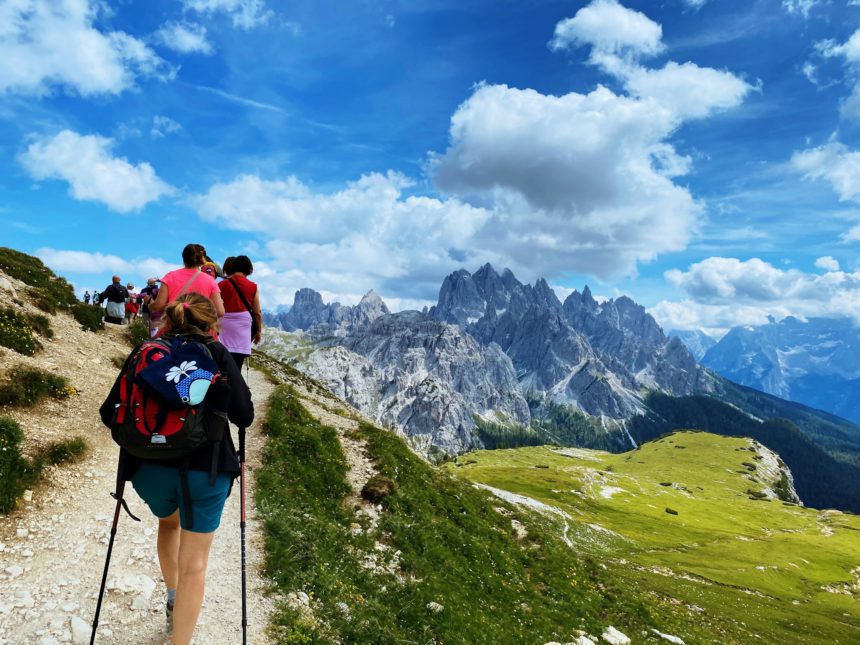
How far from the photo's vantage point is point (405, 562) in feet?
54.7

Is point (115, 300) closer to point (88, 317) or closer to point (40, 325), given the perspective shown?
point (88, 317)

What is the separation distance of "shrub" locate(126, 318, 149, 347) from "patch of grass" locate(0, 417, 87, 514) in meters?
17.3

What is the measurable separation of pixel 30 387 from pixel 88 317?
13263 mm

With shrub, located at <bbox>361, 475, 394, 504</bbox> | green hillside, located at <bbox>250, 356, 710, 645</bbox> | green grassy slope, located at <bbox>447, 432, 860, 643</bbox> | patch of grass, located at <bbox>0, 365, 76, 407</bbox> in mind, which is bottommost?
green grassy slope, located at <bbox>447, 432, 860, 643</bbox>

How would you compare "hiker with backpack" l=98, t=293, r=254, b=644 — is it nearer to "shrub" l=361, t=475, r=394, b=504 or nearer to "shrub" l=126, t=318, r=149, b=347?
"shrub" l=361, t=475, r=394, b=504

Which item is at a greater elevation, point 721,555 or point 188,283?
point 188,283

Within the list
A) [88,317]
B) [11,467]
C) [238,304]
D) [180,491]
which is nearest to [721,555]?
[238,304]

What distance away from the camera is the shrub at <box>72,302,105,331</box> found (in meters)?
28.1

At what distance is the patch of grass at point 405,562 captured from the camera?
1302 cm

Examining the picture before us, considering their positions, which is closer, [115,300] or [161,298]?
[161,298]

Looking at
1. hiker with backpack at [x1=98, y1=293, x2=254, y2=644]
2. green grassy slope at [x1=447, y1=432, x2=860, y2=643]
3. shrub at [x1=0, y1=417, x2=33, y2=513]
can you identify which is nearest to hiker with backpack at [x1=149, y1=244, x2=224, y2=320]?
shrub at [x1=0, y1=417, x2=33, y2=513]

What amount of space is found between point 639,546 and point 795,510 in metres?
154

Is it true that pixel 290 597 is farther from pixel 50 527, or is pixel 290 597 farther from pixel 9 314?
pixel 9 314

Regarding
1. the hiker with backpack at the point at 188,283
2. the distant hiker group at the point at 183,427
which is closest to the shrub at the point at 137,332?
the hiker with backpack at the point at 188,283
